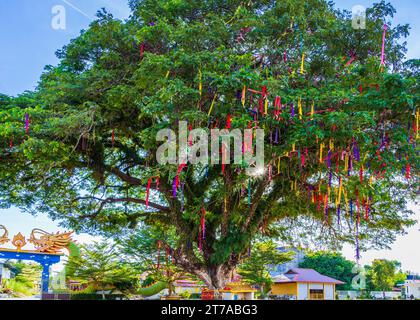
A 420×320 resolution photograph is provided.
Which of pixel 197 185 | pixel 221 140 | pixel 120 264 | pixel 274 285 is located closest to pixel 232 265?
pixel 197 185

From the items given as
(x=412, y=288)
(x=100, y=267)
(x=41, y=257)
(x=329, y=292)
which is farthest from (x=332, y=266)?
(x=41, y=257)

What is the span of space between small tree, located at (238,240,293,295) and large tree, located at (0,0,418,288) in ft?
31.7

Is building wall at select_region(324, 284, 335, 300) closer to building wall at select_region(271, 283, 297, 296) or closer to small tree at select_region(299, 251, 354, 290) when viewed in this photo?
building wall at select_region(271, 283, 297, 296)

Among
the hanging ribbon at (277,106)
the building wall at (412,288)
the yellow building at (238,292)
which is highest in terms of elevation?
the hanging ribbon at (277,106)

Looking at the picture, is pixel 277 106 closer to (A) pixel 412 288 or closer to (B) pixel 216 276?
(B) pixel 216 276

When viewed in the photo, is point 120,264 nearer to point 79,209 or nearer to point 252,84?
point 79,209

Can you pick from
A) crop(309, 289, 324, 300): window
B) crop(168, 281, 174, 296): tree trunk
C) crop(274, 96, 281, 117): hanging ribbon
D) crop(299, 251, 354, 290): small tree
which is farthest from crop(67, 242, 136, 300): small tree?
crop(299, 251, 354, 290): small tree

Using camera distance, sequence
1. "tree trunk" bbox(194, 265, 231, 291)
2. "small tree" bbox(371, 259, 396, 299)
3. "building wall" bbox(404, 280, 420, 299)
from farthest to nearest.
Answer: "small tree" bbox(371, 259, 396, 299) < "building wall" bbox(404, 280, 420, 299) < "tree trunk" bbox(194, 265, 231, 291)

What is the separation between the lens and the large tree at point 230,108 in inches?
303

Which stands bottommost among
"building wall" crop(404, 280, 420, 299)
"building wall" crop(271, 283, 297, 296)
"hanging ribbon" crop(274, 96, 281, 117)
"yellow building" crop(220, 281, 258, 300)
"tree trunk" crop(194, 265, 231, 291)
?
"building wall" crop(404, 280, 420, 299)

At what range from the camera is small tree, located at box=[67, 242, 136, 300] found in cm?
2000

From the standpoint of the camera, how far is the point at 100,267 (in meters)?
20.2

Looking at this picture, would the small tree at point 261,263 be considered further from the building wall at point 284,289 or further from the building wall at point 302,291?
the building wall at point 302,291

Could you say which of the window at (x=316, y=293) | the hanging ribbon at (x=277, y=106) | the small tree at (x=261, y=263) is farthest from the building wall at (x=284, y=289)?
the hanging ribbon at (x=277, y=106)
